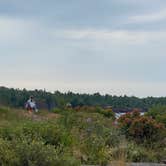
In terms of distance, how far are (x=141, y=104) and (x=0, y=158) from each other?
55241 mm

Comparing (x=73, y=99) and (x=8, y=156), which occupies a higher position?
(x=73, y=99)

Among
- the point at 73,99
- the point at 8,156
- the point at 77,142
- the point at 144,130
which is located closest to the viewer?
the point at 8,156

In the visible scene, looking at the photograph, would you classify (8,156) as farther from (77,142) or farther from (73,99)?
(73,99)

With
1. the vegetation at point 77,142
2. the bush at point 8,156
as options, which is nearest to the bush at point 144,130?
the vegetation at point 77,142

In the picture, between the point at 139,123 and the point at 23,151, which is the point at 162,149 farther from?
the point at 23,151

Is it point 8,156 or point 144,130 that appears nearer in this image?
point 8,156

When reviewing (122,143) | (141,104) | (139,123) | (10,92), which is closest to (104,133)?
(122,143)

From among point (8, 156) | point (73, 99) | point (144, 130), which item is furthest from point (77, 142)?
point (73, 99)

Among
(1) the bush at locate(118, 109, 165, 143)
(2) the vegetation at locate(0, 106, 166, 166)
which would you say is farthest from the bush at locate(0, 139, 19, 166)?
(1) the bush at locate(118, 109, 165, 143)

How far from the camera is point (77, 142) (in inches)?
569

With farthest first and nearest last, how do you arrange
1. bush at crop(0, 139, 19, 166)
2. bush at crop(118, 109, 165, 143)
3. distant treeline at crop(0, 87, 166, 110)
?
distant treeline at crop(0, 87, 166, 110) < bush at crop(118, 109, 165, 143) < bush at crop(0, 139, 19, 166)

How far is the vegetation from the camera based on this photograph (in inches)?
346

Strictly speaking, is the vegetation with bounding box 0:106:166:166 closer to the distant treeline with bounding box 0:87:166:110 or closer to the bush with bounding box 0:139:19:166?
the bush with bounding box 0:139:19:166

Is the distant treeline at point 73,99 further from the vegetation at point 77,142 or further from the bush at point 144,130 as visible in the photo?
the vegetation at point 77,142
